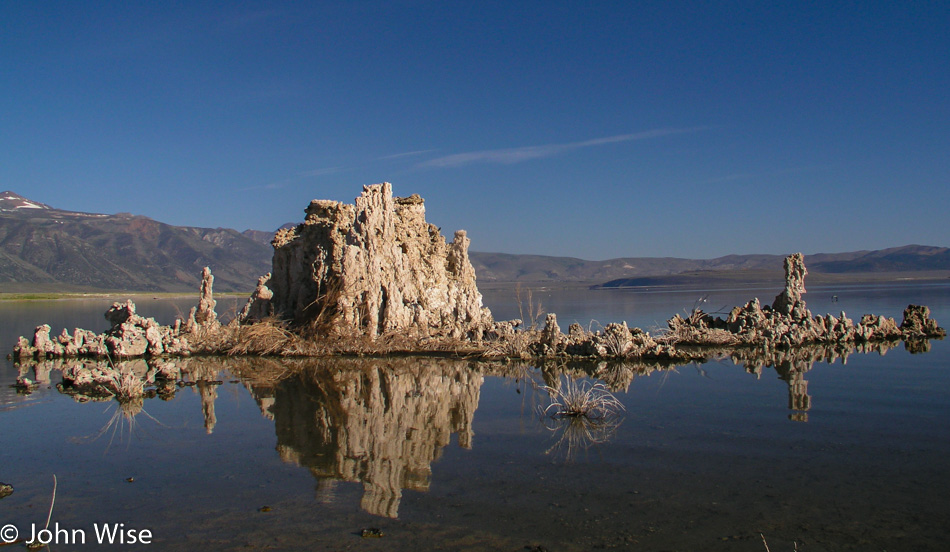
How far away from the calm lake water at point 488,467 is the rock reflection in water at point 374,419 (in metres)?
0.04

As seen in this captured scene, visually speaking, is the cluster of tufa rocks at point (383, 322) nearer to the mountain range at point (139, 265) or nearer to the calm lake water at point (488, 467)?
the calm lake water at point (488, 467)

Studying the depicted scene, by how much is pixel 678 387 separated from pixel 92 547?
8102 millimetres

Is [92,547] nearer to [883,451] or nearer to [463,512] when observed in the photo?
[463,512]

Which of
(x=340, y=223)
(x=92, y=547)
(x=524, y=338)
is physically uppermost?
(x=340, y=223)

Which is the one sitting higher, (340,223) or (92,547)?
(340,223)

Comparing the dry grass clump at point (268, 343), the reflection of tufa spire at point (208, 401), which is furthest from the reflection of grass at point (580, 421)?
the dry grass clump at point (268, 343)

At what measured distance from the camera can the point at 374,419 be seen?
8219 mm

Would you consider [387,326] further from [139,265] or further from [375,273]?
[139,265]

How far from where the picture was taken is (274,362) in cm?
1383

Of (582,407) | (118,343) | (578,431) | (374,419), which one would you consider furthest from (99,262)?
(578,431)

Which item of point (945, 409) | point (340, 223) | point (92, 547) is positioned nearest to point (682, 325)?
point (945, 409)

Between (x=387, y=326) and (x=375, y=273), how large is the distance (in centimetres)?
124

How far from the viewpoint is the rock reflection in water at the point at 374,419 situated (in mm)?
6043

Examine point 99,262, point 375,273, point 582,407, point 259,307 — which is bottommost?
point 582,407
